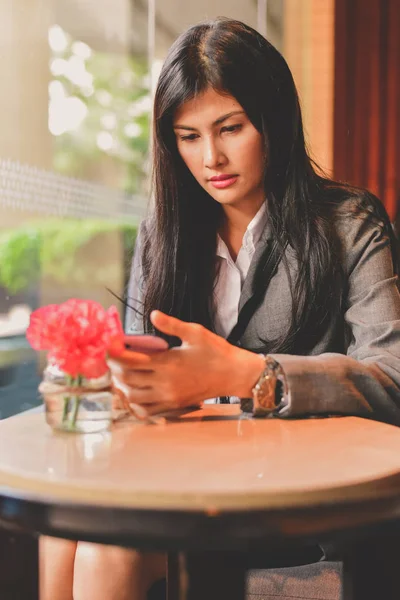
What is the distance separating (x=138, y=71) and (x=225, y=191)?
10.2ft

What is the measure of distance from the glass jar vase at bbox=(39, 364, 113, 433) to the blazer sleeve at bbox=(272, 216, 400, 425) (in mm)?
288

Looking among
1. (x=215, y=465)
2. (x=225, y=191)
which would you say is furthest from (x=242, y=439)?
(x=225, y=191)

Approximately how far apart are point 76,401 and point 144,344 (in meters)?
0.13

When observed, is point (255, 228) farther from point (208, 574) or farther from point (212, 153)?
point (208, 574)

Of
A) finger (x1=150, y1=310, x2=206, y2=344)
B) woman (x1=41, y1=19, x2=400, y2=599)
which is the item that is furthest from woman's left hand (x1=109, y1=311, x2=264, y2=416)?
woman (x1=41, y1=19, x2=400, y2=599)

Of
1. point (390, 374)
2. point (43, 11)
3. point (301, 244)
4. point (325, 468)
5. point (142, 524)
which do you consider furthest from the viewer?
point (43, 11)

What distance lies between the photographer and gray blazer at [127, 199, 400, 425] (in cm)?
127

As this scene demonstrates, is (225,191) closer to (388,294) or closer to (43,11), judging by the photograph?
(388,294)

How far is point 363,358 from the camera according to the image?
1.46m

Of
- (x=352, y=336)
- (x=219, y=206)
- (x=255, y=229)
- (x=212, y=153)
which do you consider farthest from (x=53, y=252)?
(x=352, y=336)

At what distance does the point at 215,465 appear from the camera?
0.96m

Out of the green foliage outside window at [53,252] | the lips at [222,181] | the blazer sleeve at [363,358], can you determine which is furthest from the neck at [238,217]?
the green foliage outside window at [53,252]

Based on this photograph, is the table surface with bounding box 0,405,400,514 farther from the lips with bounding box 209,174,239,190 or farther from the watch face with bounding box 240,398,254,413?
the lips with bounding box 209,174,239,190

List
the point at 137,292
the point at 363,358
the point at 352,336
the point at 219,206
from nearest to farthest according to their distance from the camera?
the point at 363,358 < the point at 352,336 < the point at 219,206 < the point at 137,292
